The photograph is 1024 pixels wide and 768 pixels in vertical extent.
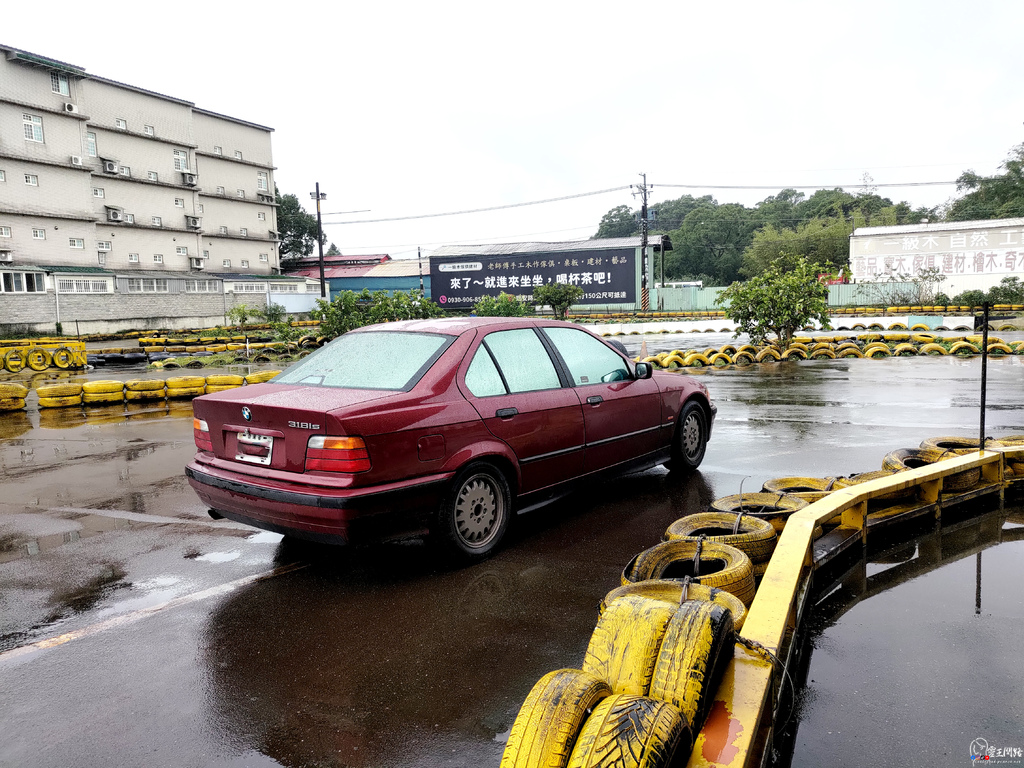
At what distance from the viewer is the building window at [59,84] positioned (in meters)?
43.8

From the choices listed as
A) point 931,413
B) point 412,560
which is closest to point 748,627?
point 412,560

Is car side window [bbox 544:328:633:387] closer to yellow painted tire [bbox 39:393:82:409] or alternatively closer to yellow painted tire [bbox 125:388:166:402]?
yellow painted tire [bbox 125:388:166:402]

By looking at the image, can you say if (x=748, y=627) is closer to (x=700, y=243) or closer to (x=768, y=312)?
(x=768, y=312)

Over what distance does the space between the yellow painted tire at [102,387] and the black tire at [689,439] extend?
10.6 metres

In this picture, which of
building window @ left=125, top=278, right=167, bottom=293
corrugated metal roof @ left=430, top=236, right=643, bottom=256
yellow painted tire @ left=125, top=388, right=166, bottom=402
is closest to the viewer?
yellow painted tire @ left=125, top=388, right=166, bottom=402

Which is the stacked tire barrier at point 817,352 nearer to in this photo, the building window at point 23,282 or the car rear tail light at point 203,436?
the car rear tail light at point 203,436

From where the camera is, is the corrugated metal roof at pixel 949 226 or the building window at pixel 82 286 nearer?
the building window at pixel 82 286

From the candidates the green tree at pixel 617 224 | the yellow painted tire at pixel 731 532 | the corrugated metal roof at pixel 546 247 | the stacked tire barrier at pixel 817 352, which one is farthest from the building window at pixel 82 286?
the green tree at pixel 617 224

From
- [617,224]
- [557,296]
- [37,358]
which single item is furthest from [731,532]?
[617,224]

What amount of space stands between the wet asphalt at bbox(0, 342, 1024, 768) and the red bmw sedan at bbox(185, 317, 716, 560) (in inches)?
16.2

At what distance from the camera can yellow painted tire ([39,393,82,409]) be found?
12531 mm

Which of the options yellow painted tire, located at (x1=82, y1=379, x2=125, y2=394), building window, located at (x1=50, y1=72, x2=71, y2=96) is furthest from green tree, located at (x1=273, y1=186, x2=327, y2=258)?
yellow painted tire, located at (x1=82, y1=379, x2=125, y2=394)

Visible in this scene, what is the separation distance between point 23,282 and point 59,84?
13553 mm

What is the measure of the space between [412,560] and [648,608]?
246cm
